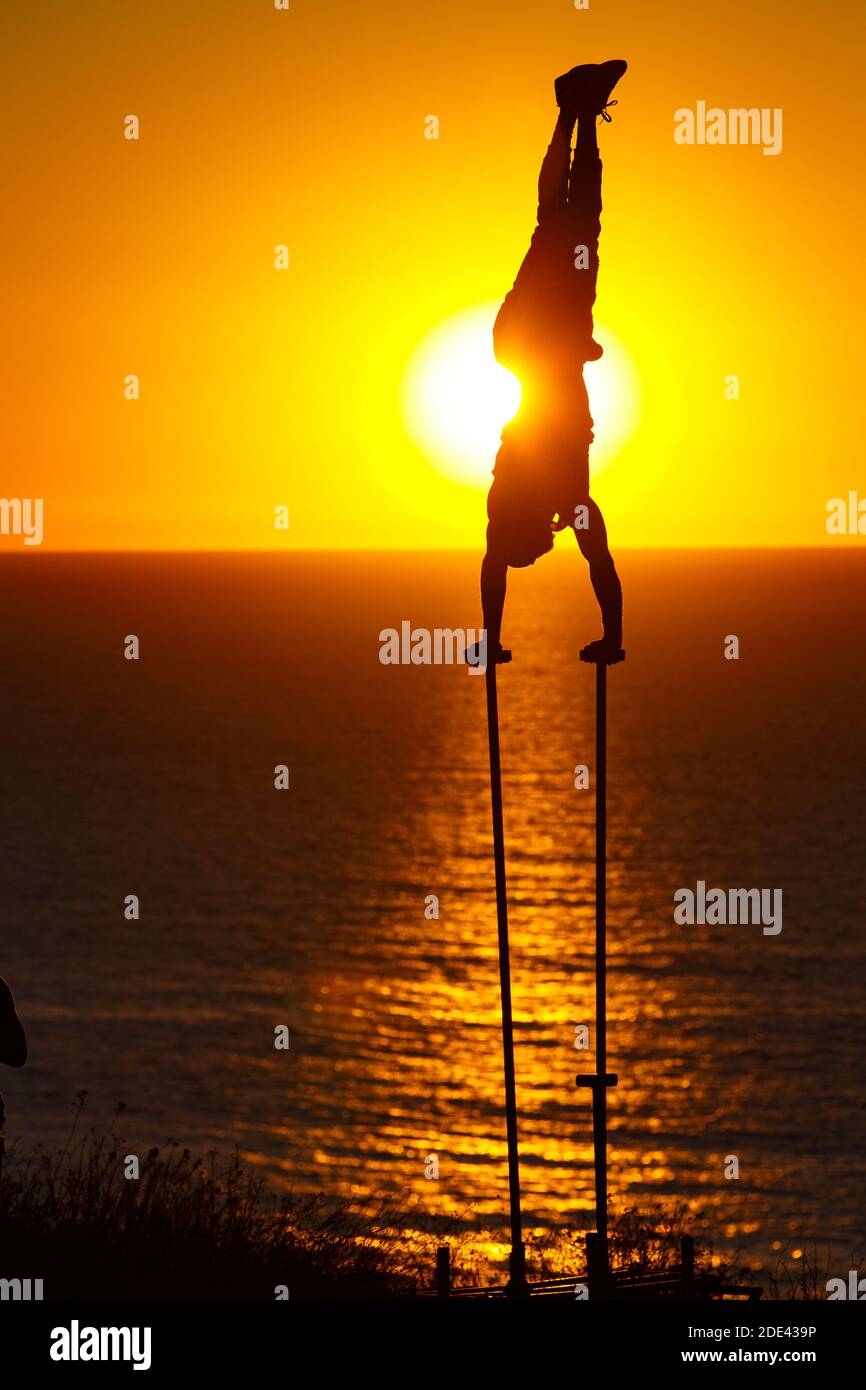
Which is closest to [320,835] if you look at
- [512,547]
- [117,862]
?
[117,862]

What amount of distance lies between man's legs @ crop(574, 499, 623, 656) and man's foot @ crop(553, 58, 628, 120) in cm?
290

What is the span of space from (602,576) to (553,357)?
169 cm

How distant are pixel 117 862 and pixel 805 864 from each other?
136 ft

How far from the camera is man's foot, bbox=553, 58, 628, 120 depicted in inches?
545

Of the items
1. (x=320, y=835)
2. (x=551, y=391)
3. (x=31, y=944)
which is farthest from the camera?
(x=320, y=835)

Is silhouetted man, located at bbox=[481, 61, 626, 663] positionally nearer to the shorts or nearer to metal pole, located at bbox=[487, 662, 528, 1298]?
the shorts

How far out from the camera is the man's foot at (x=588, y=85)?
13836 millimetres

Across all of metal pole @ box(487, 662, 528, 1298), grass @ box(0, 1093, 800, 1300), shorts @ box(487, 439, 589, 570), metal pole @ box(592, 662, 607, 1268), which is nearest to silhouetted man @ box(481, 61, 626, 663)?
shorts @ box(487, 439, 589, 570)

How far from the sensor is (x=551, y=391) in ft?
46.1

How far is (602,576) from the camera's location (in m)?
14.4

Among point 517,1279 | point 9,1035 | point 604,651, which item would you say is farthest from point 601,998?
point 9,1035

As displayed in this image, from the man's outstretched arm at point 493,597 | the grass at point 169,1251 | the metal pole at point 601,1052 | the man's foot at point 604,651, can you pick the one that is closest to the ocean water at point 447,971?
the grass at point 169,1251

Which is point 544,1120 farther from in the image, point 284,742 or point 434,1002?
point 284,742

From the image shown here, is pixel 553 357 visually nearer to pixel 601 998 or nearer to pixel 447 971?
pixel 601 998
